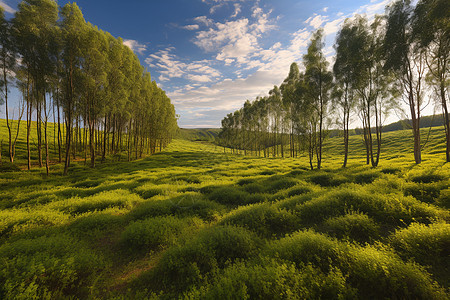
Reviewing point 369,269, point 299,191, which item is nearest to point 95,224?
point 369,269

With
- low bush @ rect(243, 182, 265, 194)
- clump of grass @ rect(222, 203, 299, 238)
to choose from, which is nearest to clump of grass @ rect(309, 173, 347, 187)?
low bush @ rect(243, 182, 265, 194)

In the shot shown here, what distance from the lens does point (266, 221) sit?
7613 mm

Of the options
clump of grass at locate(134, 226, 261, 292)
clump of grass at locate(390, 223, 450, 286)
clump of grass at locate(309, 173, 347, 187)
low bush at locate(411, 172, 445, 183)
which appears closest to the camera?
clump of grass at locate(390, 223, 450, 286)

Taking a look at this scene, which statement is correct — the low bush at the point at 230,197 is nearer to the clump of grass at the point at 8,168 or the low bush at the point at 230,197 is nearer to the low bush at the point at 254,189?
the low bush at the point at 254,189

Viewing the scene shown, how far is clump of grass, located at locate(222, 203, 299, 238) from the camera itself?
7.08m

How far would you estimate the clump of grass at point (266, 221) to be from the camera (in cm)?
708

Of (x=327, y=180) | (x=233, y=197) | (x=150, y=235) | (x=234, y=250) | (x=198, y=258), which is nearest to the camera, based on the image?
(x=198, y=258)

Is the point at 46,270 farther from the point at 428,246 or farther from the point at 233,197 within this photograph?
the point at 428,246

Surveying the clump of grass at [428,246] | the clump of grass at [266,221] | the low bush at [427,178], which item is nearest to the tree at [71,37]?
the clump of grass at [266,221]

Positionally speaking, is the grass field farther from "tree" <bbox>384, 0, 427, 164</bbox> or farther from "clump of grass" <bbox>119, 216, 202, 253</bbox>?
"tree" <bbox>384, 0, 427, 164</bbox>

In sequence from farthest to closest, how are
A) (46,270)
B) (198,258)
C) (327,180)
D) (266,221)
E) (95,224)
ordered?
(327,180) < (95,224) < (266,221) < (198,258) < (46,270)

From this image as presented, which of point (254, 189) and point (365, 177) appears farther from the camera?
point (365, 177)

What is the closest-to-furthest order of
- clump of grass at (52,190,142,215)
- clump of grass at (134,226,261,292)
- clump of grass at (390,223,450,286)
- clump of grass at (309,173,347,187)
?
clump of grass at (390,223,450,286) < clump of grass at (134,226,261,292) < clump of grass at (52,190,142,215) < clump of grass at (309,173,347,187)

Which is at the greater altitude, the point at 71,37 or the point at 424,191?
the point at 71,37
